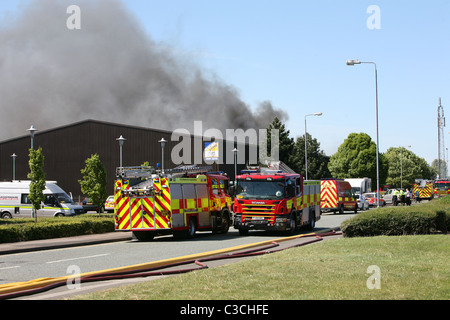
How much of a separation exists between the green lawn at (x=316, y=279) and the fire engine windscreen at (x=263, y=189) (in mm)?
8791

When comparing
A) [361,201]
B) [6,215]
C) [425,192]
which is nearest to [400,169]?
[425,192]

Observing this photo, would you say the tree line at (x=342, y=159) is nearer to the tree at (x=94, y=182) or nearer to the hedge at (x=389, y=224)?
the tree at (x=94, y=182)

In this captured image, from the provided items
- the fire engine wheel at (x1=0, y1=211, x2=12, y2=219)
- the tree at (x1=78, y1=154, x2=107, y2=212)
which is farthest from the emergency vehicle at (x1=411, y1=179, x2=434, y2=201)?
the tree at (x1=78, y1=154, x2=107, y2=212)

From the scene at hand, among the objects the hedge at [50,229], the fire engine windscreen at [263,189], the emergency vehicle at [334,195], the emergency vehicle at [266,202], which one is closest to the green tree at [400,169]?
the emergency vehicle at [334,195]

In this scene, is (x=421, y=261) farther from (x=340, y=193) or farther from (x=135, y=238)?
(x=340, y=193)

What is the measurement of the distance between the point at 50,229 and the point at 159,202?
442 centimetres

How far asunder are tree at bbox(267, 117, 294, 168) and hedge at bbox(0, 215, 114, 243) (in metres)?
50.7

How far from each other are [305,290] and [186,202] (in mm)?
14283

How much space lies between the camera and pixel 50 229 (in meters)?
22.5

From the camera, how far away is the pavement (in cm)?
1855

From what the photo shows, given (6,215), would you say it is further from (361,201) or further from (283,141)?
(283,141)

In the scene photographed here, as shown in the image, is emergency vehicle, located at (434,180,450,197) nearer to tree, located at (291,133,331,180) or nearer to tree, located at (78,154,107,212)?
tree, located at (291,133,331,180)

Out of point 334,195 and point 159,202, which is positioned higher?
point 159,202

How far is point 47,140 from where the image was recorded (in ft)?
228
